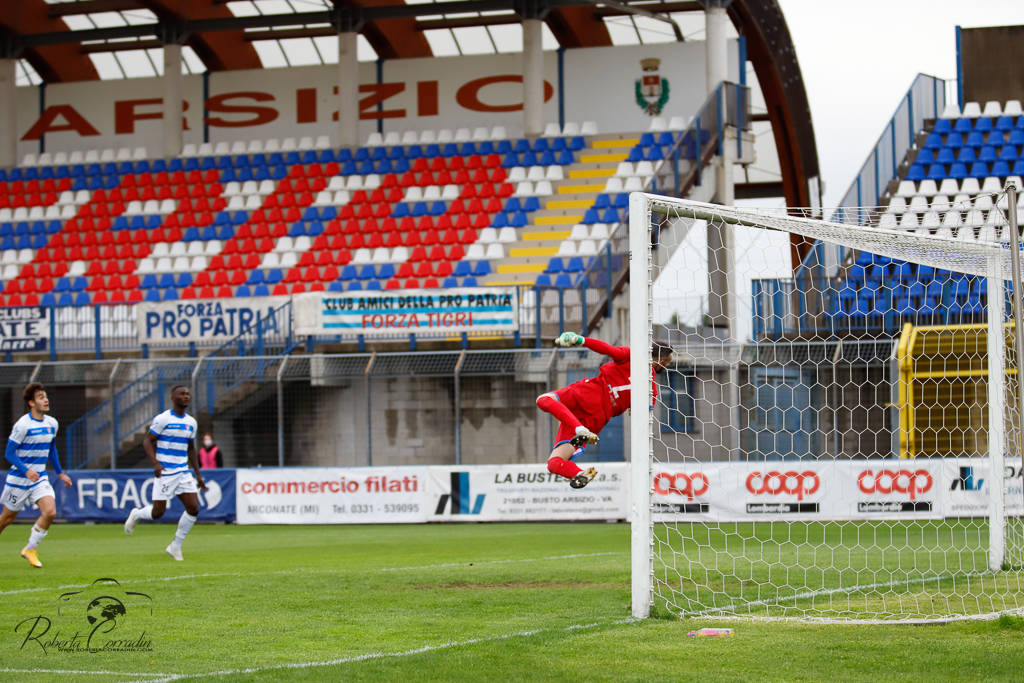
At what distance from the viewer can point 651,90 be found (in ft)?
109

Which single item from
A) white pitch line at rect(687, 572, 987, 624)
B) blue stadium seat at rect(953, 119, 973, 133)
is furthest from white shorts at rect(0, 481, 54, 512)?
blue stadium seat at rect(953, 119, 973, 133)

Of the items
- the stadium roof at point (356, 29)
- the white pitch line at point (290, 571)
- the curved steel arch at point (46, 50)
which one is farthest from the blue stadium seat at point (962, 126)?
the curved steel arch at point (46, 50)

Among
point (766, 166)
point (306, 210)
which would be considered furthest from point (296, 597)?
point (766, 166)

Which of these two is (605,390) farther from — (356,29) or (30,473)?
(356,29)

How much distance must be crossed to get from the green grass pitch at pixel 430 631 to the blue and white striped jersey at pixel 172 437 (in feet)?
3.50

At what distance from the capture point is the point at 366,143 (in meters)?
33.7

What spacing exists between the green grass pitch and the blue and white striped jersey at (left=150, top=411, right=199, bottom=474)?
3.50 feet

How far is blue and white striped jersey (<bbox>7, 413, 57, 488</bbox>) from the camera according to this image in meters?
13.5

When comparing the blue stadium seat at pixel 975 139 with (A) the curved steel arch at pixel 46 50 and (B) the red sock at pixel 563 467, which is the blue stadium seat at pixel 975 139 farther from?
(A) the curved steel arch at pixel 46 50

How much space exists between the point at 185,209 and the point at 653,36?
40.8 ft

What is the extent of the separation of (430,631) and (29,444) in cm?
674

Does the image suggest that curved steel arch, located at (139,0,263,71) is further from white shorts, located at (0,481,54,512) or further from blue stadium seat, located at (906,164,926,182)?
white shorts, located at (0,481,54,512)

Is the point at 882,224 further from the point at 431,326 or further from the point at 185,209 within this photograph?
the point at 185,209

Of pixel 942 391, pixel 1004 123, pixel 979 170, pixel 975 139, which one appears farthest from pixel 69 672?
pixel 1004 123
